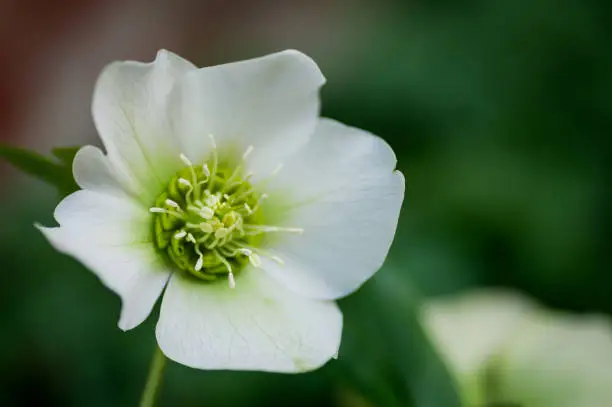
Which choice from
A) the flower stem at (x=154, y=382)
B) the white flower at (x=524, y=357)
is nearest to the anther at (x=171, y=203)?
the flower stem at (x=154, y=382)

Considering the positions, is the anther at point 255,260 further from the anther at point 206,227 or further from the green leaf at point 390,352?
the green leaf at point 390,352

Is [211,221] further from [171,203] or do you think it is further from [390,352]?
[390,352]

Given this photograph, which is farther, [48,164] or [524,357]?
[524,357]

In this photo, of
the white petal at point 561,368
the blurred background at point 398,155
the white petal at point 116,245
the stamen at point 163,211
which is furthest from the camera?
the blurred background at point 398,155

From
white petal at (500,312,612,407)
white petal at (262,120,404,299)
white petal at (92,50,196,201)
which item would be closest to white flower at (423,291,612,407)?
white petal at (500,312,612,407)

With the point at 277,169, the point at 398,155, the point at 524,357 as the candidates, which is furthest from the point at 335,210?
the point at 398,155
